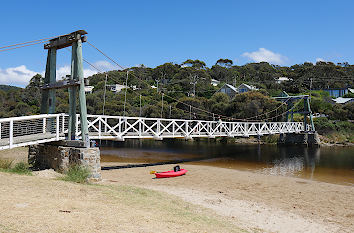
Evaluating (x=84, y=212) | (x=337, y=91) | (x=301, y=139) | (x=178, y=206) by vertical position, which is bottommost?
(x=178, y=206)

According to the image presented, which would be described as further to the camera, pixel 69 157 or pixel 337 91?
pixel 337 91

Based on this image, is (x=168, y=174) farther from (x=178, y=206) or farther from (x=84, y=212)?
(x=84, y=212)

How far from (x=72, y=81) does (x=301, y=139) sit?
30.4 meters

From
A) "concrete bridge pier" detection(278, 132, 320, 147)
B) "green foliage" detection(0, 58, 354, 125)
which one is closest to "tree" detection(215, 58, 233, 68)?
"green foliage" detection(0, 58, 354, 125)

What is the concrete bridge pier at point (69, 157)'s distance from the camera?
11164 mm

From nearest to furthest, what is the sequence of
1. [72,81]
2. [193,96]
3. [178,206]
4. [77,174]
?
[178,206] → [77,174] → [72,81] → [193,96]

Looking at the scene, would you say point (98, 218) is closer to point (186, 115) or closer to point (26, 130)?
point (26, 130)

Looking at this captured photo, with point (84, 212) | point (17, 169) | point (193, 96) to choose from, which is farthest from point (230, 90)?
point (84, 212)

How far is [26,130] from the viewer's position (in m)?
12.7

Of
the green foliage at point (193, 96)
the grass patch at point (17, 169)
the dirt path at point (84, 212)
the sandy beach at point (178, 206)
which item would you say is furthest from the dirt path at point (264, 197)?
the green foliage at point (193, 96)

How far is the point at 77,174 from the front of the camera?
33.2ft

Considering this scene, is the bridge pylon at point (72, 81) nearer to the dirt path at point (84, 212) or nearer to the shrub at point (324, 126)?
the dirt path at point (84, 212)

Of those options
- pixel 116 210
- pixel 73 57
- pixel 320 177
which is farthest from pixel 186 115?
pixel 116 210

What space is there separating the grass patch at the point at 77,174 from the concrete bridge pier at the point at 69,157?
0.95 ft
